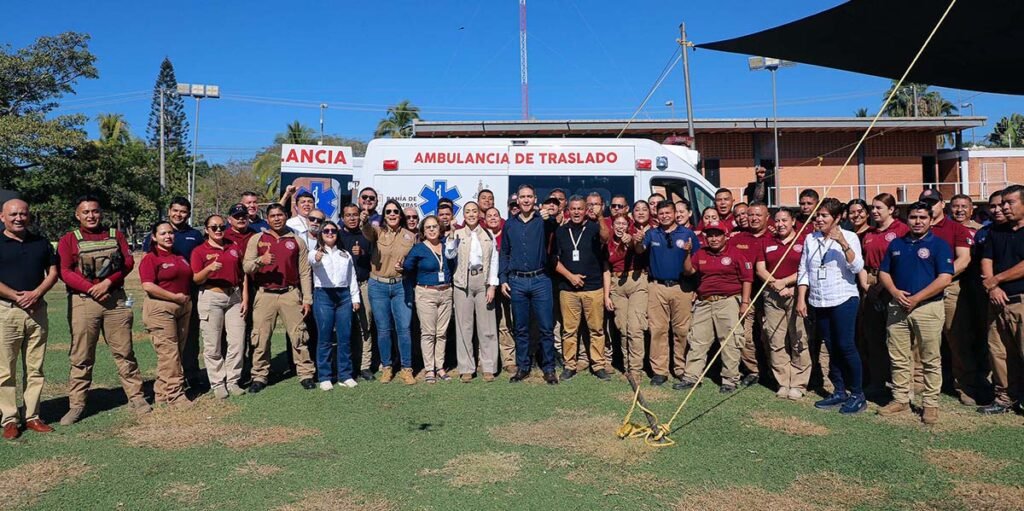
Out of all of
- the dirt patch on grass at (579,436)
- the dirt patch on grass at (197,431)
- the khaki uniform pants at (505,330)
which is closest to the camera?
the dirt patch on grass at (579,436)

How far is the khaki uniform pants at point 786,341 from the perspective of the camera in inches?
254

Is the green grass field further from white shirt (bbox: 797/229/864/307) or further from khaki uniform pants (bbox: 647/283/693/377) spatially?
white shirt (bbox: 797/229/864/307)

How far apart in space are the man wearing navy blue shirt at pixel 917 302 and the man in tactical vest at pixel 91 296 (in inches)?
261

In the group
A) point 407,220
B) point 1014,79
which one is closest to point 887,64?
point 1014,79

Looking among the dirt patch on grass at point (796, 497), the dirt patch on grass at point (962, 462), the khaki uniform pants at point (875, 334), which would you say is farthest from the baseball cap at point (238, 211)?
the dirt patch on grass at point (962, 462)

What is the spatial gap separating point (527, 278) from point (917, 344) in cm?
Result: 358

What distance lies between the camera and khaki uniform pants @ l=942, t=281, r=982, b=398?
247 inches

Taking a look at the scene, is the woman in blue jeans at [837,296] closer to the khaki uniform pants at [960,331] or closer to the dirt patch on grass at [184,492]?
the khaki uniform pants at [960,331]

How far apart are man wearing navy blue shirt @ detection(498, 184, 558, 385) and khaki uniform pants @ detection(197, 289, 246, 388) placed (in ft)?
8.83

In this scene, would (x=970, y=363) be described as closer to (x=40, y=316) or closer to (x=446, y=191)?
(x=446, y=191)

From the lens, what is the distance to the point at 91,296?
5.91 m

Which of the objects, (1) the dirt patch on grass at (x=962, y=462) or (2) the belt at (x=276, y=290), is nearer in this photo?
(1) the dirt patch on grass at (x=962, y=462)

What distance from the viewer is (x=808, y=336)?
21.3 ft

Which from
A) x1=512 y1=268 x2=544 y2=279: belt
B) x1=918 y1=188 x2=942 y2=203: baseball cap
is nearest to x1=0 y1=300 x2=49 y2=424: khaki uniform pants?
x1=512 y1=268 x2=544 y2=279: belt
